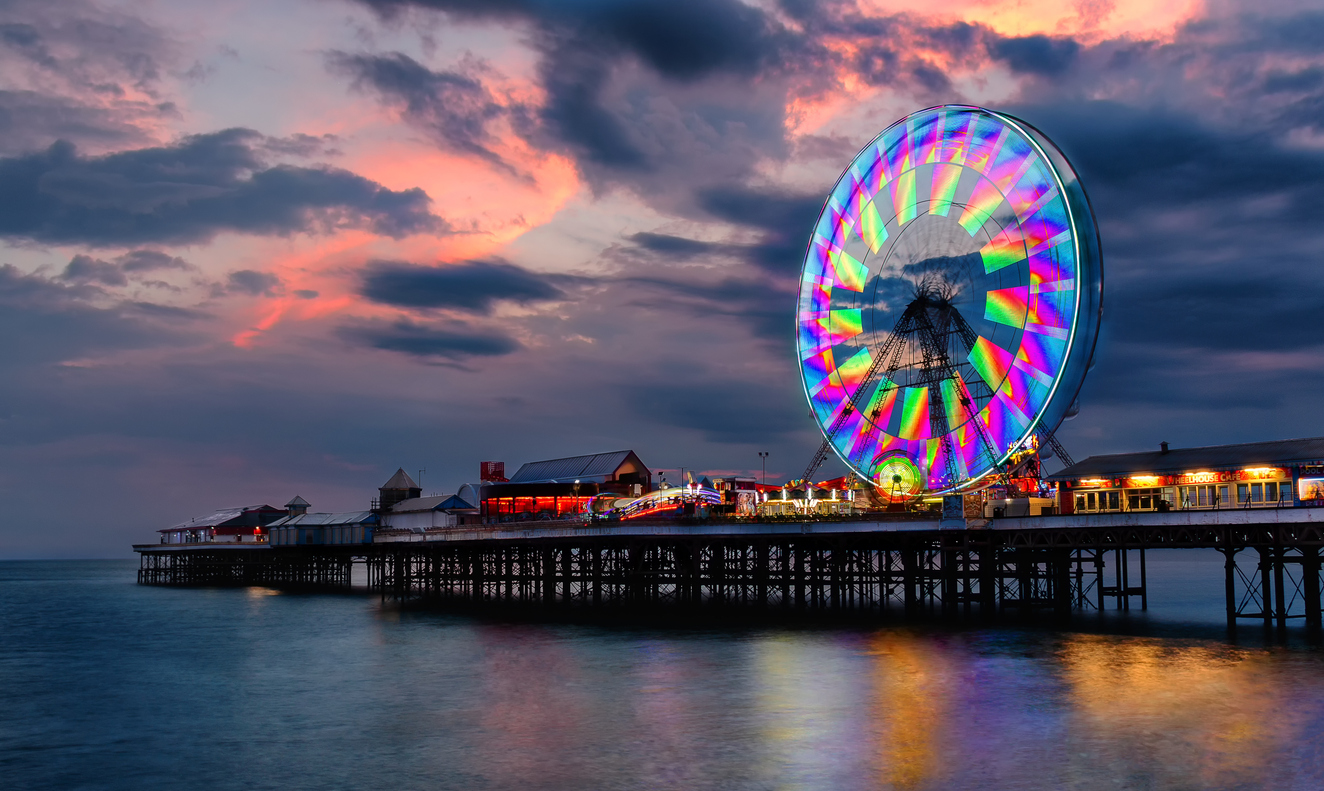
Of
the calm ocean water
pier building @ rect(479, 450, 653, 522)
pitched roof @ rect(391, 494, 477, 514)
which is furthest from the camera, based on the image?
pitched roof @ rect(391, 494, 477, 514)

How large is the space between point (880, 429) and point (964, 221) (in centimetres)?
1311

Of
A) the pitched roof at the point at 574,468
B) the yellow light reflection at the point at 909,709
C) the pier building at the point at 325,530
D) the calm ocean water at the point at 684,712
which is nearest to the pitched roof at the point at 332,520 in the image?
the pier building at the point at 325,530

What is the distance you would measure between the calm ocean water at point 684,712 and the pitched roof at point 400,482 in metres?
82.1

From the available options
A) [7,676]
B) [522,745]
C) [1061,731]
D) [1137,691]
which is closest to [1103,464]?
[1137,691]

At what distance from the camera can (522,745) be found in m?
29.4

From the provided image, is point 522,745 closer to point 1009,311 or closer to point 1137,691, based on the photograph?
point 1137,691

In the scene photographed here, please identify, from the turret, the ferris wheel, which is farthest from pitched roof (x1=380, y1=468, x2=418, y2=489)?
the ferris wheel

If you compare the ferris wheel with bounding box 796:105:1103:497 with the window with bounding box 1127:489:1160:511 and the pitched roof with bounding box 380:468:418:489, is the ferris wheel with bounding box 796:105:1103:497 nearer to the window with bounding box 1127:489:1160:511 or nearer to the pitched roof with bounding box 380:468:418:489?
the window with bounding box 1127:489:1160:511

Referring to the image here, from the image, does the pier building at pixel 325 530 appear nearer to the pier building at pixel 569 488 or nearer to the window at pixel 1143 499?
the pier building at pixel 569 488

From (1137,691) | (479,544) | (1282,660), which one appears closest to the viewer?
(1137,691)

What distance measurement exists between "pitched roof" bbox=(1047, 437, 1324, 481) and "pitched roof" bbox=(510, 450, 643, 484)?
46293 millimetres

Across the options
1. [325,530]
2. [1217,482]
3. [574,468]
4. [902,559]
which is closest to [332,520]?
[325,530]

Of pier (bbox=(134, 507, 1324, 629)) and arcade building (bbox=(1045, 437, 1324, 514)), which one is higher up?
arcade building (bbox=(1045, 437, 1324, 514))

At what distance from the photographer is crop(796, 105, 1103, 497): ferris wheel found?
2080 inches
